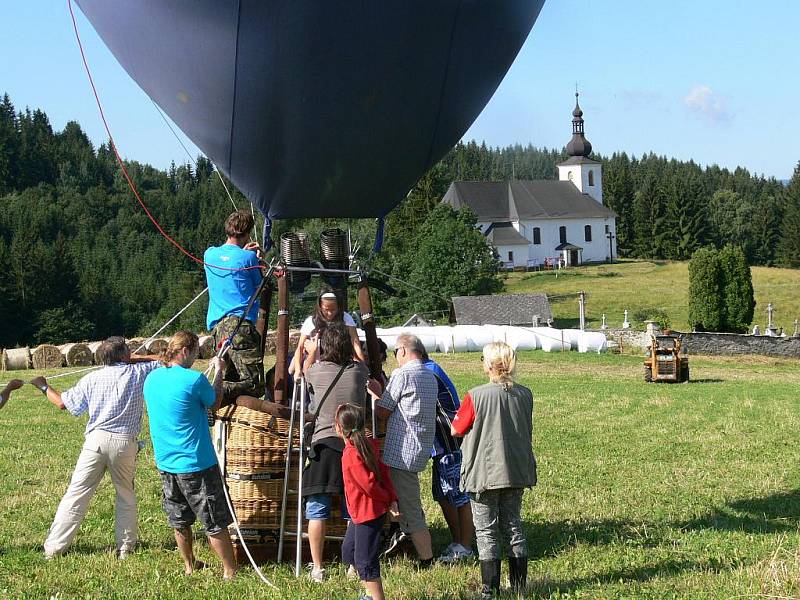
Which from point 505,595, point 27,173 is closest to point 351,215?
point 505,595

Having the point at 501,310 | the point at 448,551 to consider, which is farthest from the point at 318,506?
the point at 501,310

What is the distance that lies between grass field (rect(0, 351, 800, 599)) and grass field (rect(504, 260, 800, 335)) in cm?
3561

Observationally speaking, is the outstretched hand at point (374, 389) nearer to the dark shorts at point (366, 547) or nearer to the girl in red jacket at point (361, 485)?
the girl in red jacket at point (361, 485)

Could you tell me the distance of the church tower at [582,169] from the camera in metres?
110

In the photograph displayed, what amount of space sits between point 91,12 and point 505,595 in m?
4.65

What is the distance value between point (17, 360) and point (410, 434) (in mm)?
29973

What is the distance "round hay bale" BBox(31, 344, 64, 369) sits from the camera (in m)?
33.3

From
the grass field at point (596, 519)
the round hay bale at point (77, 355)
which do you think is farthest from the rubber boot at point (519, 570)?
the round hay bale at point (77, 355)

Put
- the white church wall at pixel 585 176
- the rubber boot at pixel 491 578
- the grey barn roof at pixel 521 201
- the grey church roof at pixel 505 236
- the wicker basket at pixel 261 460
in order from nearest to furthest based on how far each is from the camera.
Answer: the rubber boot at pixel 491 578, the wicker basket at pixel 261 460, the grey church roof at pixel 505 236, the grey barn roof at pixel 521 201, the white church wall at pixel 585 176

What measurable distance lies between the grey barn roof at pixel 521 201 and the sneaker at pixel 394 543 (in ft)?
297

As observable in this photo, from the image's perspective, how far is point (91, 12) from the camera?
23.0ft

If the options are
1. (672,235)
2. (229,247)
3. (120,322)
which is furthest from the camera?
(672,235)

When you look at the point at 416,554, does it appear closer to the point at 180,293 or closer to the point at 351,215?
the point at 351,215

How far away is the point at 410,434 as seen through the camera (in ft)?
20.5
